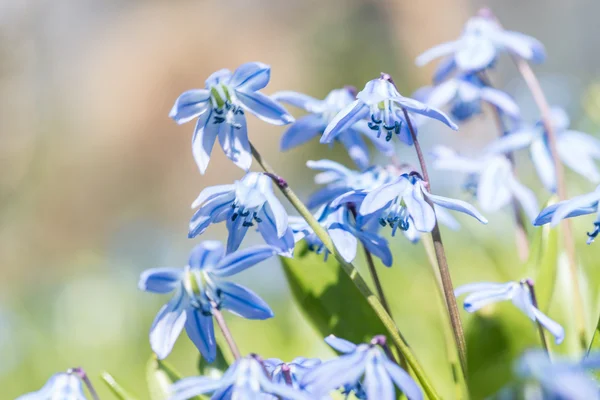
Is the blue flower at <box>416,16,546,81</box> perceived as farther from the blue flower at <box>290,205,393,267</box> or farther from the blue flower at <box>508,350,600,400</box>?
the blue flower at <box>508,350,600,400</box>

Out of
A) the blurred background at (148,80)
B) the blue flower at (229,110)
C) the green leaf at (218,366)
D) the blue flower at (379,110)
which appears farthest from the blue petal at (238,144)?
the blurred background at (148,80)

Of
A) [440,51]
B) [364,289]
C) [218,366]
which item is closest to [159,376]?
[218,366]

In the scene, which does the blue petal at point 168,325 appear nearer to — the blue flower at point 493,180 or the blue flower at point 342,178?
the blue flower at point 342,178

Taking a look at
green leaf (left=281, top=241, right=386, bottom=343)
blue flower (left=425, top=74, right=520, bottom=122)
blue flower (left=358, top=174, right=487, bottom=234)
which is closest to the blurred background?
blue flower (left=425, top=74, right=520, bottom=122)

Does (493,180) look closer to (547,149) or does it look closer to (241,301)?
(547,149)

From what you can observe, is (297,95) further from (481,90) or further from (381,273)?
(381,273)

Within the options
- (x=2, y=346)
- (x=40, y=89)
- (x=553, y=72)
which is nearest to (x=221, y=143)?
(x=2, y=346)
